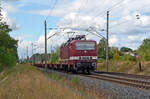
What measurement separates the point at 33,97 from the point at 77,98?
1.39 metres

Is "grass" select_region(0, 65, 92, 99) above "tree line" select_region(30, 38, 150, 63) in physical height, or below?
below

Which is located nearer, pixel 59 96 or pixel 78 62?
pixel 59 96

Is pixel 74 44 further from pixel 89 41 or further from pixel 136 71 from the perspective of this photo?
pixel 136 71

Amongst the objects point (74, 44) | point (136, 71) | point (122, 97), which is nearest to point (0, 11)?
point (74, 44)

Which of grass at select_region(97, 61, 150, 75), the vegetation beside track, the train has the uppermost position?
the train

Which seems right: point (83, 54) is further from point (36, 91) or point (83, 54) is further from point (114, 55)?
point (114, 55)

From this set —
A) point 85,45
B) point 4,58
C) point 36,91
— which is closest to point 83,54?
point 85,45

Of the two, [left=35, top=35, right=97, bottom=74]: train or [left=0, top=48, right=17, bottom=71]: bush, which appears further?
[left=0, top=48, right=17, bottom=71]: bush

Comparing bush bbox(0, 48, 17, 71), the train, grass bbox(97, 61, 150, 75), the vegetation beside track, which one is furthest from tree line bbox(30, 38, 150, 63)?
the vegetation beside track

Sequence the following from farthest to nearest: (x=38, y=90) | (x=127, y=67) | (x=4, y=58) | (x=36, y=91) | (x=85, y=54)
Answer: (x=4, y=58), (x=127, y=67), (x=85, y=54), (x=38, y=90), (x=36, y=91)

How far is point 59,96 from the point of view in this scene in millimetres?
9461

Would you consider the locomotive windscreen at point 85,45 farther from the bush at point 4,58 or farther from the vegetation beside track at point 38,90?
the bush at point 4,58

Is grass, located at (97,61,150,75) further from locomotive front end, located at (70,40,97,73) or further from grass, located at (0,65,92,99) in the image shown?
grass, located at (0,65,92,99)

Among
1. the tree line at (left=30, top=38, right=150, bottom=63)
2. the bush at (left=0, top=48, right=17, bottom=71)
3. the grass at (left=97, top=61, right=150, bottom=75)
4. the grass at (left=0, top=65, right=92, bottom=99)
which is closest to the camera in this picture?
the grass at (left=0, top=65, right=92, bottom=99)
